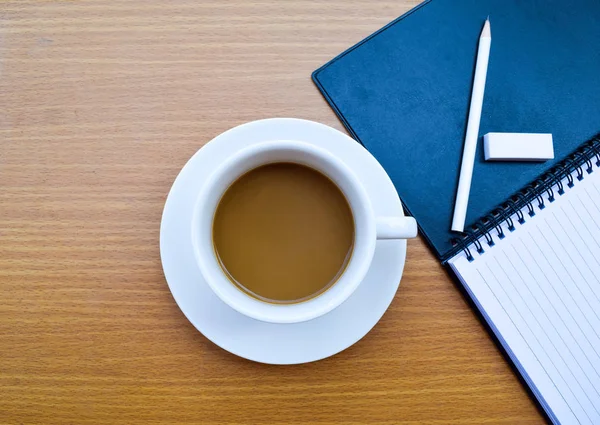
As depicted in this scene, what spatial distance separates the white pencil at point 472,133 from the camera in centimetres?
64

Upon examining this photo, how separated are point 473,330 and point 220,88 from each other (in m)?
0.48

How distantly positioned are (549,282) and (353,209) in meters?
0.31

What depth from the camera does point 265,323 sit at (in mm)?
596

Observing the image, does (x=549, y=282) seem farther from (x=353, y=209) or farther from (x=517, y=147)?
(x=353, y=209)

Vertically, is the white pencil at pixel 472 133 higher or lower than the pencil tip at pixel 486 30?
lower

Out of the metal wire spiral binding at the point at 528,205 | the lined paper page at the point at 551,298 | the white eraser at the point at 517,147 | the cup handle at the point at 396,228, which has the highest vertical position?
the white eraser at the point at 517,147

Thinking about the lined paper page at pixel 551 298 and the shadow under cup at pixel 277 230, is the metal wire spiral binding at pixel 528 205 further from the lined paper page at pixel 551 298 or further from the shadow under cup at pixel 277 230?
the shadow under cup at pixel 277 230

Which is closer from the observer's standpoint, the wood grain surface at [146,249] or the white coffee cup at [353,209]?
the white coffee cup at [353,209]

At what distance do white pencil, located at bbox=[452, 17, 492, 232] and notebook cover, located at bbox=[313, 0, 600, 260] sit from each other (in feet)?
0.03

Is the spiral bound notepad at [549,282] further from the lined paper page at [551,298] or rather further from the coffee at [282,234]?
Answer: the coffee at [282,234]

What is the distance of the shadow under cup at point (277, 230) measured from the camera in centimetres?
51

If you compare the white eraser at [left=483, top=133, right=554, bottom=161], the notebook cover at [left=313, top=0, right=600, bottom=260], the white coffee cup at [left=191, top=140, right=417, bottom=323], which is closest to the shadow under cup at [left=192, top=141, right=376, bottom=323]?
the white coffee cup at [left=191, top=140, right=417, bottom=323]

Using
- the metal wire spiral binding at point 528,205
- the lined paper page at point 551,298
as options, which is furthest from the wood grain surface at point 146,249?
the metal wire spiral binding at point 528,205

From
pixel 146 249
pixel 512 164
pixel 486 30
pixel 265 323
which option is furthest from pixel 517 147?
pixel 146 249
